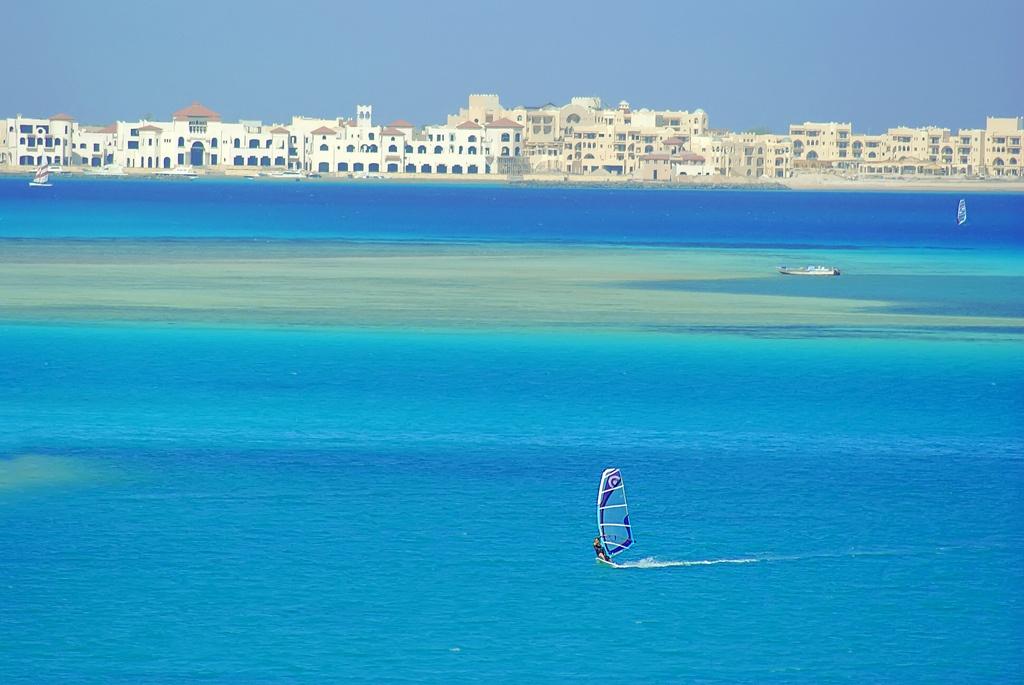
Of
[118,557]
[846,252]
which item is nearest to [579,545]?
[118,557]

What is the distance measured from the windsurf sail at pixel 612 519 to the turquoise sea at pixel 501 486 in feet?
1.00

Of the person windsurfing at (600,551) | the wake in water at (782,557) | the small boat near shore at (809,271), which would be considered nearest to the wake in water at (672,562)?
the wake in water at (782,557)

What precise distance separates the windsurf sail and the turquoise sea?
0.31 metres

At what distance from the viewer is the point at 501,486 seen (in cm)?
2409

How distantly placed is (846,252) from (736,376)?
5087cm

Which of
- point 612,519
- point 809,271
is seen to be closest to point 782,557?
point 612,519

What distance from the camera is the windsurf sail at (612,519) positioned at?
19.8 metres

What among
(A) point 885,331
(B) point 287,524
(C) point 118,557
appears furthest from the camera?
(A) point 885,331

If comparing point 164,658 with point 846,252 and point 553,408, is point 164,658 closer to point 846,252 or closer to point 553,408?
point 553,408

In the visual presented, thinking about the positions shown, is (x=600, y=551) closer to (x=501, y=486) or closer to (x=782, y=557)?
(x=782, y=557)

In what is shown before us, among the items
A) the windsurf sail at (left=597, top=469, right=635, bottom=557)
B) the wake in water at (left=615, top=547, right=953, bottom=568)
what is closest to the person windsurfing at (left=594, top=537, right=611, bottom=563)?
the windsurf sail at (left=597, top=469, right=635, bottom=557)

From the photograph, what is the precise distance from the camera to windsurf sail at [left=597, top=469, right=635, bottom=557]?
1977 centimetres

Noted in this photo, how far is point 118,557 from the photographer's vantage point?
20.4m

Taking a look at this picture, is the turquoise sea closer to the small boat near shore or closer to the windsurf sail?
the windsurf sail
